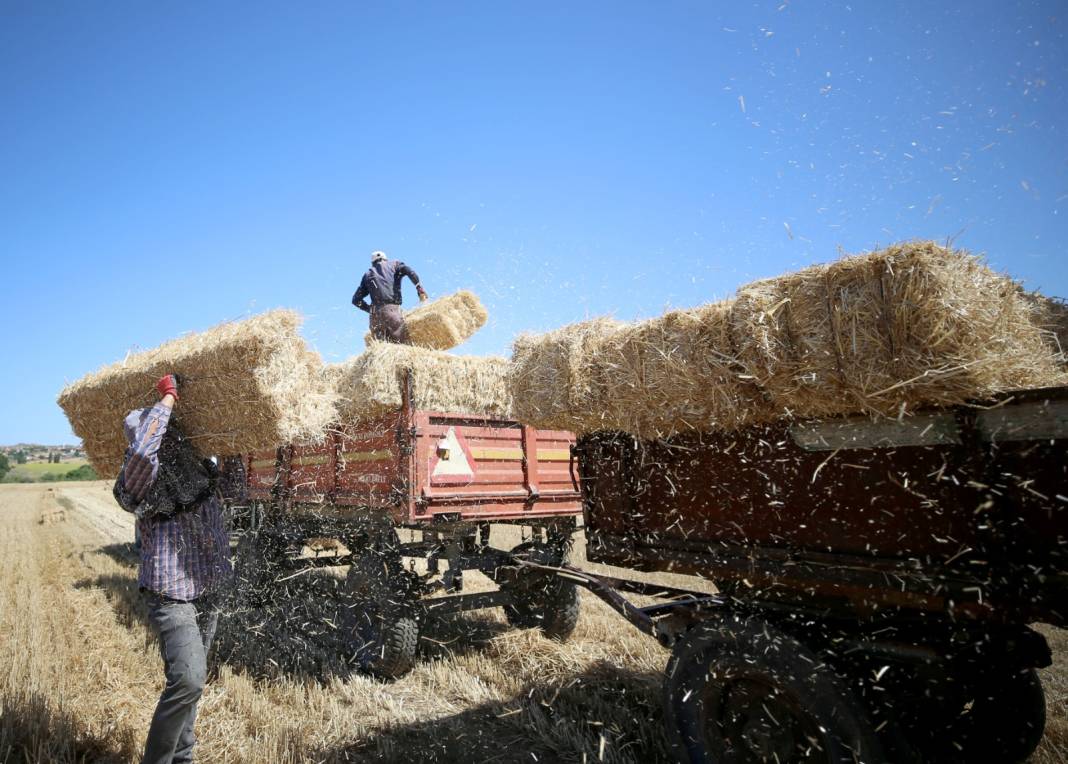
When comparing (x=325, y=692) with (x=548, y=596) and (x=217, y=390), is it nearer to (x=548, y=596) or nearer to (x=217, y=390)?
(x=548, y=596)

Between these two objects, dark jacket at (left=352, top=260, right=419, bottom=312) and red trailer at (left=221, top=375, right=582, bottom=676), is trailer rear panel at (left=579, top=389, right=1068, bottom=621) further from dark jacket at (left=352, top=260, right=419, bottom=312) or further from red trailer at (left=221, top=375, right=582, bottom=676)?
dark jacket at (left=352, top=260, right=419, bottom=312)

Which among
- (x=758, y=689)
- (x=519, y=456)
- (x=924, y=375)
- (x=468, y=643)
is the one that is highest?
(x=924, y=375)

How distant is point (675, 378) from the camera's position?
2932mm

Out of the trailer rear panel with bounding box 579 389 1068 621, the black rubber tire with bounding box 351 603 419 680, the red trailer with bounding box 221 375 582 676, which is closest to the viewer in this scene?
the trailer rear panel with bounding box 579 389 1068 621

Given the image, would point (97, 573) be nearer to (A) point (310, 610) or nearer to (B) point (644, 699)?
(A) point (310, 610)

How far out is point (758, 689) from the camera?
8.45ft

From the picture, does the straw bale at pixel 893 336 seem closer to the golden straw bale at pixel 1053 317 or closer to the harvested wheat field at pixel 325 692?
the golden straw bale at pixel 1053 317

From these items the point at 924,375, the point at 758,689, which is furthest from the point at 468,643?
the point at 924,375

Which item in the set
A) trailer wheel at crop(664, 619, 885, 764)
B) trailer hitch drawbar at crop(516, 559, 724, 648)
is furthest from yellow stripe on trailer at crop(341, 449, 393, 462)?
trailer wheel at crop(664, 619, 885, 764)

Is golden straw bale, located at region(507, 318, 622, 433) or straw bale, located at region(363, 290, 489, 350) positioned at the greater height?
straw bale, located at region(363, 290, 489, 350)

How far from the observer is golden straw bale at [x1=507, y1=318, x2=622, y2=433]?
3387 millimetres

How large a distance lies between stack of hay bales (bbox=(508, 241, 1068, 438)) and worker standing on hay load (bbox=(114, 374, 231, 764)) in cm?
221

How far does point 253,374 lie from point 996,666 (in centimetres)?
445

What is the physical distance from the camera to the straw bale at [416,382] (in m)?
5.30
